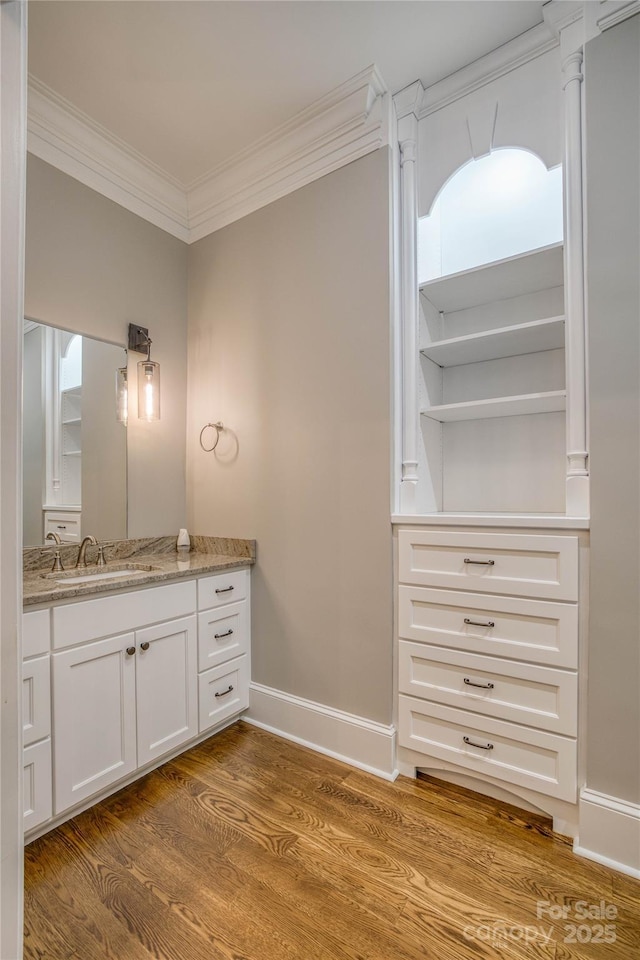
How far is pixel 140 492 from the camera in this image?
2.57 m

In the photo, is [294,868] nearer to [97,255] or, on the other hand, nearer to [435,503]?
[435,503]

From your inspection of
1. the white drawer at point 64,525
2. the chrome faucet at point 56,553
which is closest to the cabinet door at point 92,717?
the chrome faucet at point 56,553

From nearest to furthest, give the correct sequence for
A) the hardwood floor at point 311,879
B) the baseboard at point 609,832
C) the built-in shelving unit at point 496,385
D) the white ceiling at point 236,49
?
the hardwood floor at point 311,879 → the baseboard at point 609,832 → the white ceiling at point 236,49 → the built-in shelving unit at point 496,385

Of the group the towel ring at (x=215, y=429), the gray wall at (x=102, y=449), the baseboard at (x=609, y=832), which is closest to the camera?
the baseboard at (x=609, y=832)

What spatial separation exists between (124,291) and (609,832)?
3.16 metres

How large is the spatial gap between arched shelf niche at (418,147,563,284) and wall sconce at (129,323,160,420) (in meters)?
1.51

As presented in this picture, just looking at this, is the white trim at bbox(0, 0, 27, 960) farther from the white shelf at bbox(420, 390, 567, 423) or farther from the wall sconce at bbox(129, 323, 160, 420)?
the wall sconce at bbox(129, 323, 160, 420)

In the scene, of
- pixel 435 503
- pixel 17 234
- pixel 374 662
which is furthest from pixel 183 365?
pixel 17 234

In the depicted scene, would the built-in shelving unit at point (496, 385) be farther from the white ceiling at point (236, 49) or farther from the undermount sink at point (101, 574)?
the undermount sink at point (101, 574)

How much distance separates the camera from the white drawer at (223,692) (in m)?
2.21

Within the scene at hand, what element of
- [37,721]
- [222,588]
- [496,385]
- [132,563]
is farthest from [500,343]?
[37,721]

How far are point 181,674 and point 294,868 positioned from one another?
91 cm

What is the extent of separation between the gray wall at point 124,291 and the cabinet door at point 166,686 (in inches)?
28.5

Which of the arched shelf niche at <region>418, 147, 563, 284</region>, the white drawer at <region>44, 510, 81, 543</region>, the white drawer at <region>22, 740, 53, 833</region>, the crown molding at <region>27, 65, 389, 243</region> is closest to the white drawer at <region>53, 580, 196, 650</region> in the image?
the white drawer at <region>22, 740, 53, 833</region>
